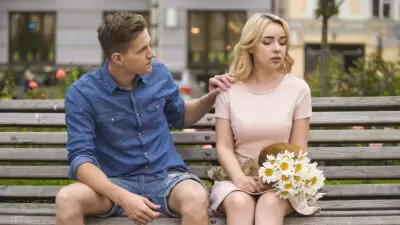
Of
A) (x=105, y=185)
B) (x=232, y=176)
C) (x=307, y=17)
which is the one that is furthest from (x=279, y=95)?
(x=307, y=17)

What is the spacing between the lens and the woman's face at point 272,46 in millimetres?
4227

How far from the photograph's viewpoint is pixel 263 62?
429cm

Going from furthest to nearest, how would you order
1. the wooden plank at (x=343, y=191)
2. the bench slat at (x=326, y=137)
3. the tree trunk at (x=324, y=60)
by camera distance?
1. the tree trunk at (x=324, y=60)
2. the bench slat at (x=326, y=137)
3. the wooden plank at (x=343, y=191)

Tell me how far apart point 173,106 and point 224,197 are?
0.69m

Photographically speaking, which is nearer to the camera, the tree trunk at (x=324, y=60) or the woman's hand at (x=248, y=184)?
the woman's hand at (x=248, y=184)

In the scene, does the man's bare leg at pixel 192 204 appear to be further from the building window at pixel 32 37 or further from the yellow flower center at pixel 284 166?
the building window at pixel 32 37

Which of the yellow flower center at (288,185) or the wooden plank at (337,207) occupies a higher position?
the yellow flower center at (288,185)

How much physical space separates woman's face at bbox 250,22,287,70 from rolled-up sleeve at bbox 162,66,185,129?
0.52m

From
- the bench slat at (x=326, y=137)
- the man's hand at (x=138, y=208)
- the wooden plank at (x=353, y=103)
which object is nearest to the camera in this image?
the man's hand at (x=138, y=208)

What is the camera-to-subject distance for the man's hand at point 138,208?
374cm

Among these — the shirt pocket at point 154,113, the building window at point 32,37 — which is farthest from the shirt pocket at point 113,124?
the building window at point 32,37

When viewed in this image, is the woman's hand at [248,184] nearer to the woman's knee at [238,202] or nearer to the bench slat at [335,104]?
the woman's knee at [238,202]

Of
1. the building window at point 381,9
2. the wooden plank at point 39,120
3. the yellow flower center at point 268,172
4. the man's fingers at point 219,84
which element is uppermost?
the building window at point 381,9

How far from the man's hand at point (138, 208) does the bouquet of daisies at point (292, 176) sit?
60 centimetres
